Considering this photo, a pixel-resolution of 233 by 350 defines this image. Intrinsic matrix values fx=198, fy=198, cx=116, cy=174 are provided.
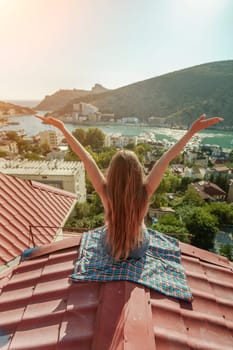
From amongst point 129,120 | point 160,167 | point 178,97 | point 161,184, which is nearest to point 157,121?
point 129,120

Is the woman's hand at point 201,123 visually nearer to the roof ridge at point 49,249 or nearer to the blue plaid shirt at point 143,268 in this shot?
the blue plaid shirt at point 143,268

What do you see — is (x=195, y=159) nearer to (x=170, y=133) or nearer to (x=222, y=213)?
(x=222, y=213)

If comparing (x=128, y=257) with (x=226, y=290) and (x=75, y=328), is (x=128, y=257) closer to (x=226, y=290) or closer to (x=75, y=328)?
(x=75, y=328)

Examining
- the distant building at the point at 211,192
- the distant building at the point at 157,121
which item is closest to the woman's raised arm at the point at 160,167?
the distant building at the point at 211,192

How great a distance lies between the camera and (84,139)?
1781 inches

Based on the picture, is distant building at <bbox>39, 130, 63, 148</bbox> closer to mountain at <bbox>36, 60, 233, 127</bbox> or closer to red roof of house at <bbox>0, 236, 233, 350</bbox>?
red roof of house at <bbox>0, 236, 233, 350</bbox>

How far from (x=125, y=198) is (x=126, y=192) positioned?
0.14ft

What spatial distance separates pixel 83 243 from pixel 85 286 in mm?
458

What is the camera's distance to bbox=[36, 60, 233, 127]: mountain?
93.4 m

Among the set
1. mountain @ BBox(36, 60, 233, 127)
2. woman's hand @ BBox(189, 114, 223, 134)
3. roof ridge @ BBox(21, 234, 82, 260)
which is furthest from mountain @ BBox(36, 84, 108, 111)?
woman's hand @ BBox(189, 114, 223, 134)

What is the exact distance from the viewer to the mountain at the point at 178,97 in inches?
3676

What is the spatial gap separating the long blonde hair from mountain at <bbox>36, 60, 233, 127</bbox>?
323ft

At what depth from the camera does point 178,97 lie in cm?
10700

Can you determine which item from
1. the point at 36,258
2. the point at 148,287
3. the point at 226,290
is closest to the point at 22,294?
the point at 36,258
